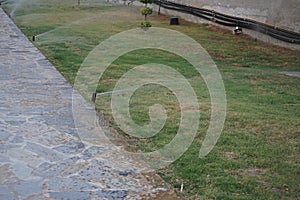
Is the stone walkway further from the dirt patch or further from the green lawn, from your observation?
the dirt patch

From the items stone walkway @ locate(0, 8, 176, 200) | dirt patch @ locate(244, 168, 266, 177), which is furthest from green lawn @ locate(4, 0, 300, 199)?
stone walkway @ locate(0, 8, 176, 200)

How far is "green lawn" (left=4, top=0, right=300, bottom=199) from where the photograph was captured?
137 inches

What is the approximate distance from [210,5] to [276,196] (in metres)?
11.9

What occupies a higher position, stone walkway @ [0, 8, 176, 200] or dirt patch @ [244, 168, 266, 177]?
dirt patch @ [244, 168, 266, 177]

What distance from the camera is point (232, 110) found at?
5324mm

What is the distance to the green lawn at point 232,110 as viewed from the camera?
3477 millimetres

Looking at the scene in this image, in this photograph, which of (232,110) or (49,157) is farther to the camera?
(232,110)

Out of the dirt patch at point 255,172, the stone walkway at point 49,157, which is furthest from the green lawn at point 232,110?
the stone walkway at point 49,157

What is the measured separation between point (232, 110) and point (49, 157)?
2384mm

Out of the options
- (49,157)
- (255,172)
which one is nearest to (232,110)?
(255,172)

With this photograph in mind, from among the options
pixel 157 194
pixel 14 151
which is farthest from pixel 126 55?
pixel 157 194

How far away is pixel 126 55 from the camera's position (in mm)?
9117

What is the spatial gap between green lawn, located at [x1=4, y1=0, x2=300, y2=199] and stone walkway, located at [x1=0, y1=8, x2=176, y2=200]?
397mm

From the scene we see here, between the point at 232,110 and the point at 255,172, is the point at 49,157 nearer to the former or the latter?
the point at 255,172
